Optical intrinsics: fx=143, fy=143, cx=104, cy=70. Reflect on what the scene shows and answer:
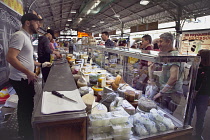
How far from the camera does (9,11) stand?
4039mm

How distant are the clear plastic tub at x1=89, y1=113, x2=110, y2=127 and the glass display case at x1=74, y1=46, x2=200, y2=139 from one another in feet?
0.84

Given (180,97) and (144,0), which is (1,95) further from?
(144,0)

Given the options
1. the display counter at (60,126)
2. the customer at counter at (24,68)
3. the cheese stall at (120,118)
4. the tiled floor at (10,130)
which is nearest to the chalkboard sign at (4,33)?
the tiled floor at (10,130)

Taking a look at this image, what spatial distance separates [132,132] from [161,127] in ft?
0.84

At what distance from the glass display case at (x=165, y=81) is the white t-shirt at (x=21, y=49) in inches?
57.6

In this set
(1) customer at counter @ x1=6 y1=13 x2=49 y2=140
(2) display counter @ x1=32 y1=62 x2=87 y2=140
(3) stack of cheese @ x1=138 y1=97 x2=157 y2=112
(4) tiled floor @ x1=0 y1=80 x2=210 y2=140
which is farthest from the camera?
(4) tiled floor @ x1=0 y1=80 x2=210 y2=140

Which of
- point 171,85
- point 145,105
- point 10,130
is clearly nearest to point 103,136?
point 145,105

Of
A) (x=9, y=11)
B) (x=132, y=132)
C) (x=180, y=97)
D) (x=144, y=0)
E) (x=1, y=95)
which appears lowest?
(x=1, y=95)

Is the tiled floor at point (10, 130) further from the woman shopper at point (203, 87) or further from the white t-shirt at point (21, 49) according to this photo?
the white t-shirt at point (21, 49)

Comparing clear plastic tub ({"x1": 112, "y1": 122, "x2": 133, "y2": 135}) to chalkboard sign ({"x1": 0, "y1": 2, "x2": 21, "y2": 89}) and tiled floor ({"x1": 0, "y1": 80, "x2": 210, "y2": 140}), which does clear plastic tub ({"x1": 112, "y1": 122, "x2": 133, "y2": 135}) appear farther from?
chalkboard sign ({"x1": 0, "y1": 2, "x2": 21, "y2": 89})

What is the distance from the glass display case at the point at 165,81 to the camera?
1.26m

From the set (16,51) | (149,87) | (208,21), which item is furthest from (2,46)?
(208,21)

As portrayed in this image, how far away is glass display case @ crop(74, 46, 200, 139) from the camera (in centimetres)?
126

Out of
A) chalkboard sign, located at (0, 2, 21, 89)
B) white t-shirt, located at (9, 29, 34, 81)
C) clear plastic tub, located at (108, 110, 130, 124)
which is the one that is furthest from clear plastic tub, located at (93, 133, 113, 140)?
chalkboard sign, located at (0, 2, 21, 89)
